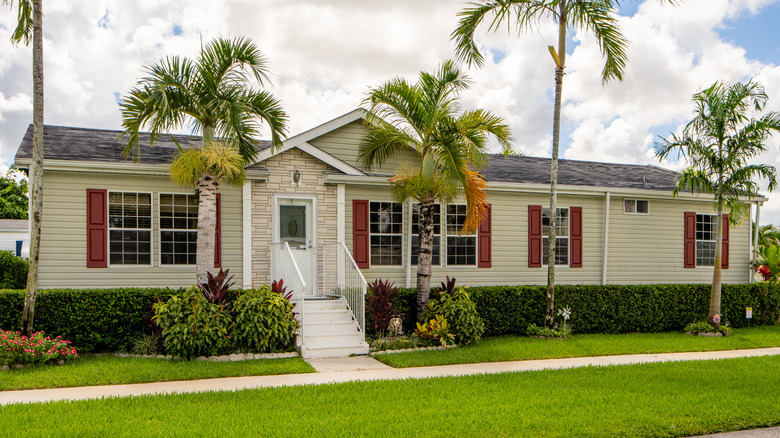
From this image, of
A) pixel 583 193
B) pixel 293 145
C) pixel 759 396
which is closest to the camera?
pixel 759 396

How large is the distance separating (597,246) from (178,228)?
372 inches

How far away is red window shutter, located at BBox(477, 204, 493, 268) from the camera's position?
13305 mm

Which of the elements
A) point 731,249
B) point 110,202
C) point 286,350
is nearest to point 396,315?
point 286,350

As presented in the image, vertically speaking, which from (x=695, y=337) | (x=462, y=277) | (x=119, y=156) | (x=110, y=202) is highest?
(x=119, y=156)

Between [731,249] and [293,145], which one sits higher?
[293,145]

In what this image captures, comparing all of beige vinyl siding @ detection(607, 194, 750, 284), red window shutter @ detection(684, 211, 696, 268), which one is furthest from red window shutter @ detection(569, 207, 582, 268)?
red window shutter @ detection(684, 211, 696, 268)

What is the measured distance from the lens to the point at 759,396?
691cm

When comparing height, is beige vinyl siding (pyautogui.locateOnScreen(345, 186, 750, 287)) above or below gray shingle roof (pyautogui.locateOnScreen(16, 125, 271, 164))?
below

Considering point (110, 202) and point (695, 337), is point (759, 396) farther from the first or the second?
point (110, 202)

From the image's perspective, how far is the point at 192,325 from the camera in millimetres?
8758

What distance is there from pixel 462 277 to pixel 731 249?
7741mm

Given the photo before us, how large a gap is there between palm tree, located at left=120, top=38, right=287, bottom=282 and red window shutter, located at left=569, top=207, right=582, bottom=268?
24.3ft

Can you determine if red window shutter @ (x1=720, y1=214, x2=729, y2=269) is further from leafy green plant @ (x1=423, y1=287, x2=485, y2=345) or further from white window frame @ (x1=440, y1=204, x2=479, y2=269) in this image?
leafy green plant @ (x1=423, y1=287, x2=485, y2=345)

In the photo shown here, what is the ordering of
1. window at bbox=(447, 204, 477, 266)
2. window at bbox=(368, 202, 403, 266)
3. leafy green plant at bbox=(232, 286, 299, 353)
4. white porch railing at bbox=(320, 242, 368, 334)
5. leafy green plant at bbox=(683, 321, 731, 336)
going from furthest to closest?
window at bbox=(447, 204, 477, 266) < leafy green plant at bbox=(683, 321, 731, 336) < window at bbox=(368, 202, 403, 266) < white porch railing at bbox=(320, 242, 368, 334) < leafy green plant at bbox=(232, 286, 299, 353)
